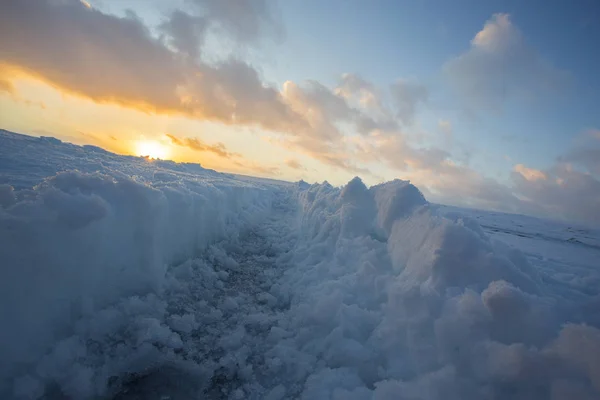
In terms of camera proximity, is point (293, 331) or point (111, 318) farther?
point (293, 331)

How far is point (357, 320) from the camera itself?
4043 mm

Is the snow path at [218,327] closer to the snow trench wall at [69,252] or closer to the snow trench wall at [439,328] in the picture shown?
the snow trench wall at [439,328]

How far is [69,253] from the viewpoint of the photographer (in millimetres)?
3266

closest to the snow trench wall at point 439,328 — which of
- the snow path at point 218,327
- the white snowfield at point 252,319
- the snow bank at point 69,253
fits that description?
the white snowfield at point 252,319

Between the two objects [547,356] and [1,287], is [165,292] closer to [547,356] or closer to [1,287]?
[1,287]

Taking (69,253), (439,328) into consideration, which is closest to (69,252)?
(69,253)

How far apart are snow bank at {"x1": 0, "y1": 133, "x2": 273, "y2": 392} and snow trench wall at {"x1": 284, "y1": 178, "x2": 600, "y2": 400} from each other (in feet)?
7.86

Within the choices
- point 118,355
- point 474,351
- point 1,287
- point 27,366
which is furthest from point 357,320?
point 1,287

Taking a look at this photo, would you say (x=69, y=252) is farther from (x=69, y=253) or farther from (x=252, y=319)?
(x=252, y=319)

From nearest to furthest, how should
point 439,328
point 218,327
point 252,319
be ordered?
point 439,328, point 218,327, point 252,319

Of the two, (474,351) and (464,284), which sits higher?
(464,284)

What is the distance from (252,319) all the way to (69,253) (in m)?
2.52

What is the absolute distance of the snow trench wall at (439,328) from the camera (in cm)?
248

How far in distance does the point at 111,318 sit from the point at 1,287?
108 cm
